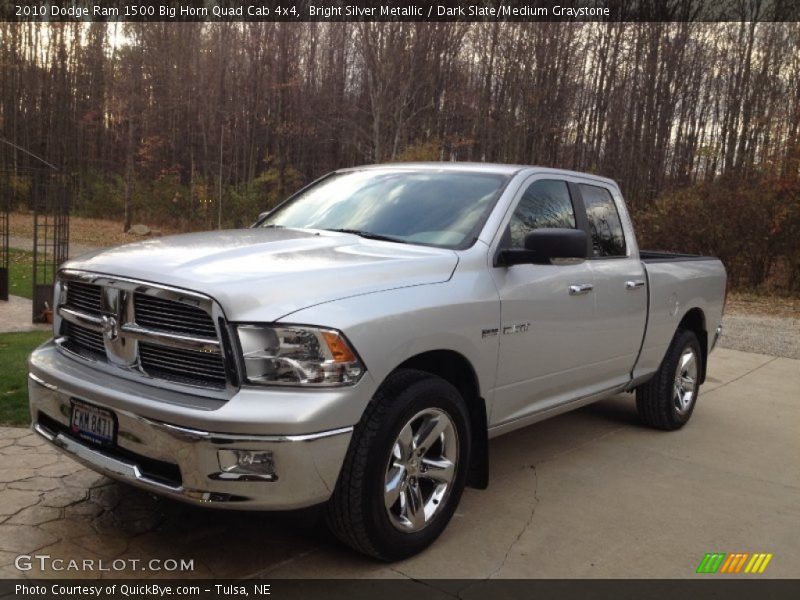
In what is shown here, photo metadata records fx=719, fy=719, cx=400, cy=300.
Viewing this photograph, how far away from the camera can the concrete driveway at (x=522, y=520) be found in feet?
10.7

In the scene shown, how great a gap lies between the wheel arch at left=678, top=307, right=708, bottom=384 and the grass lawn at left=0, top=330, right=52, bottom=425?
508 cm

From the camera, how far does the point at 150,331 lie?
2980 millimetres

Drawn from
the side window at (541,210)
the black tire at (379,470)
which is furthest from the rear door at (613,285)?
the black tire at (379,470)

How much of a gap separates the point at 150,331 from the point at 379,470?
1.12 meters

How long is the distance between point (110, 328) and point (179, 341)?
0.44m

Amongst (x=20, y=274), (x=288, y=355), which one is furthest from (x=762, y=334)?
(x=20, y=274)

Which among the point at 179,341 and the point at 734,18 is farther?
the point at 734,18

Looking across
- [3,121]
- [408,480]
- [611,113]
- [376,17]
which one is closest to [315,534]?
[408,480]

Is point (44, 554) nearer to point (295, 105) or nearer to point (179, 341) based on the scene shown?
point (179, 341)

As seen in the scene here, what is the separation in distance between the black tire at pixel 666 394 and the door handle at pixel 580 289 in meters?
1.59

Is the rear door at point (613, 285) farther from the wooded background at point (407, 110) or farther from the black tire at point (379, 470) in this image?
the wooded background at point (407, 110)

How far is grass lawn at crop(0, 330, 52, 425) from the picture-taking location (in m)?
4.95

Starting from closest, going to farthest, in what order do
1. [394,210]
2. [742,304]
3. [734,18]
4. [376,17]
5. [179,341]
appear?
[179,341]
[394,210]
[742,304]
[376,17]
[734,18]

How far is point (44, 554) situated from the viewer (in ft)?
10.3
